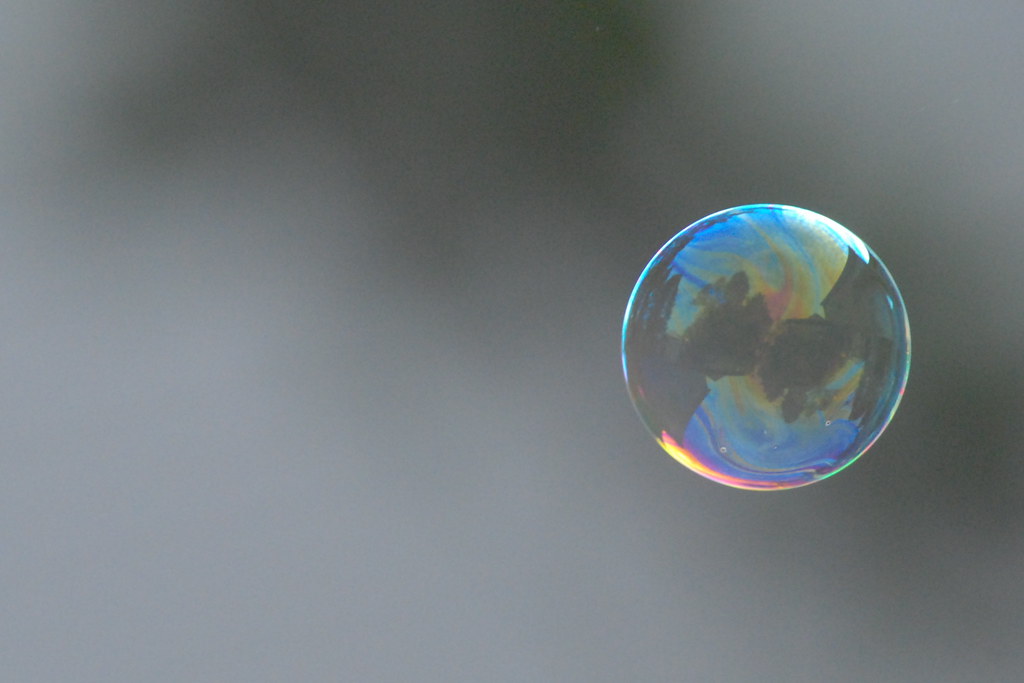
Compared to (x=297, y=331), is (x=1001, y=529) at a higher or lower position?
lower

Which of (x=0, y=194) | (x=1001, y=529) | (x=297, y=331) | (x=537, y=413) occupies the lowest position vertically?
(x=1001, y=529)

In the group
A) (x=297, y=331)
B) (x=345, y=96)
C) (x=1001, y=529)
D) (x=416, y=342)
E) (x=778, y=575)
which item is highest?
(x=345, y=96)

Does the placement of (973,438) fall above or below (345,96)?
below

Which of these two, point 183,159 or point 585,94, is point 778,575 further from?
point 183,159

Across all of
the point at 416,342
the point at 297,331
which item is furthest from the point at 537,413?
the point at 297,331

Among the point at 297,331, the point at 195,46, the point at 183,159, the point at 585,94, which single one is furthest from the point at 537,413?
the point at 195,46

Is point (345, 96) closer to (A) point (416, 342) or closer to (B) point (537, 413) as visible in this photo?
(A) point (416, 342)
